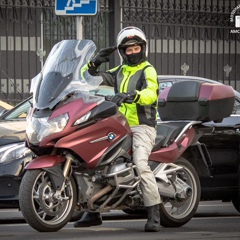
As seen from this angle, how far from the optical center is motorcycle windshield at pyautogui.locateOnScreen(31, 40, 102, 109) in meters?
9.13

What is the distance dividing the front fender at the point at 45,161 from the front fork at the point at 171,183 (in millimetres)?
1196

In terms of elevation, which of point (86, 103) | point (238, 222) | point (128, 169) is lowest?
point (238, 222)

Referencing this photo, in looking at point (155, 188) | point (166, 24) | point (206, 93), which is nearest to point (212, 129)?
point (206, 93)

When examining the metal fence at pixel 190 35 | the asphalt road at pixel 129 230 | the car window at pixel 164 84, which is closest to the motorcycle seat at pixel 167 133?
the asphalt road at pixel 129 230

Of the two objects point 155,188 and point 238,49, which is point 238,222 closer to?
point 155,188

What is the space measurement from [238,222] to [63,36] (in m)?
9.17

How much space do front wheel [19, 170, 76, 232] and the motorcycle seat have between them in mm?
1106

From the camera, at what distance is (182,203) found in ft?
33.0

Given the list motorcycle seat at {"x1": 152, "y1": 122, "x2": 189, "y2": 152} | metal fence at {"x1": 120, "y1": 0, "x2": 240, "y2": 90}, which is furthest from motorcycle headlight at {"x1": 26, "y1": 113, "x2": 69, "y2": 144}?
metal fence at {"x1": 120, "y1": 0, "x2": 240, "y2": 90}

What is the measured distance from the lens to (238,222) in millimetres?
10766

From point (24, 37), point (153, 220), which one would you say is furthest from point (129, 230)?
point (24, 37)

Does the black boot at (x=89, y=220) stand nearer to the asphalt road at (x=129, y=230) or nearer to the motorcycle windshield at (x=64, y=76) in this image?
the asphalt road at (x=129, y=230)

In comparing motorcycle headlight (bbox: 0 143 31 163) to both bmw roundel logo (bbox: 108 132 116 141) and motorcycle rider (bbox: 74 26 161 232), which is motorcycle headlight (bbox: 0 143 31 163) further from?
bmw roundel logo (bbox: 108 132 116 141)

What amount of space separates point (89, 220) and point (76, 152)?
4.01 ft
